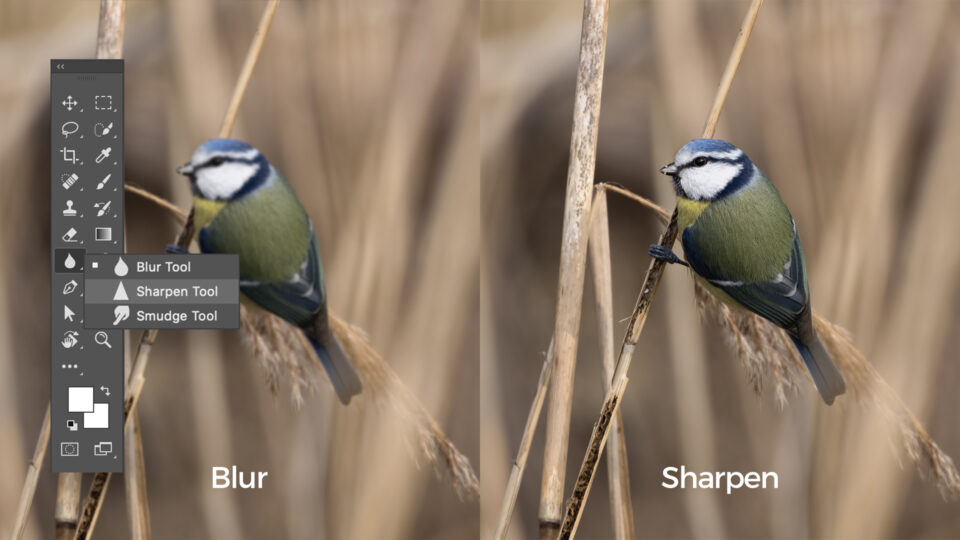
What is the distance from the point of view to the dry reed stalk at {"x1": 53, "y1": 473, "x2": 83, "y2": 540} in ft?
3.21

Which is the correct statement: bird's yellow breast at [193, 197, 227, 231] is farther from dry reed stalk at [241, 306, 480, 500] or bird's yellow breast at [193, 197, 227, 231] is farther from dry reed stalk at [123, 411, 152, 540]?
dry reed stalk at [123, 411, 152, 540]

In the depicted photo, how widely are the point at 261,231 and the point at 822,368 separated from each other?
2.19ft

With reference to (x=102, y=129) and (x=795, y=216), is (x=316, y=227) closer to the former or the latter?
(x=102, y=129)

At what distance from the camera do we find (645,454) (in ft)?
3.45

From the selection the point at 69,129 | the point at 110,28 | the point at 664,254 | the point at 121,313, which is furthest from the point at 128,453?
the point at 664,254

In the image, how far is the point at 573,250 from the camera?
95cm

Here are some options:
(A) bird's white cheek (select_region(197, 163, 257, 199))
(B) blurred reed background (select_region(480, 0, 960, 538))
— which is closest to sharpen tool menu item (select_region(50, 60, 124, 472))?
(A) bird's white cheek (select_region(197, 163, 257, 199))

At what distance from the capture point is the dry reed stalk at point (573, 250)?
930mm

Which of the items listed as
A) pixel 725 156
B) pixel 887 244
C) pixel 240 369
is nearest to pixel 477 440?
pixel 240 369

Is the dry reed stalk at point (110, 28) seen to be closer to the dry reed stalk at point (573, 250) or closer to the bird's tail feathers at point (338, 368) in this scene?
the bird's tail feathers at point (338, 368)

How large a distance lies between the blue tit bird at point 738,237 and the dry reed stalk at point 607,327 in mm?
80

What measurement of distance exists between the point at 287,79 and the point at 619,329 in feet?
1.70

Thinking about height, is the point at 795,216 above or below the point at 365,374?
above

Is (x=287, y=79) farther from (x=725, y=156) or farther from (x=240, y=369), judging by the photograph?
(x=725, y=156)
